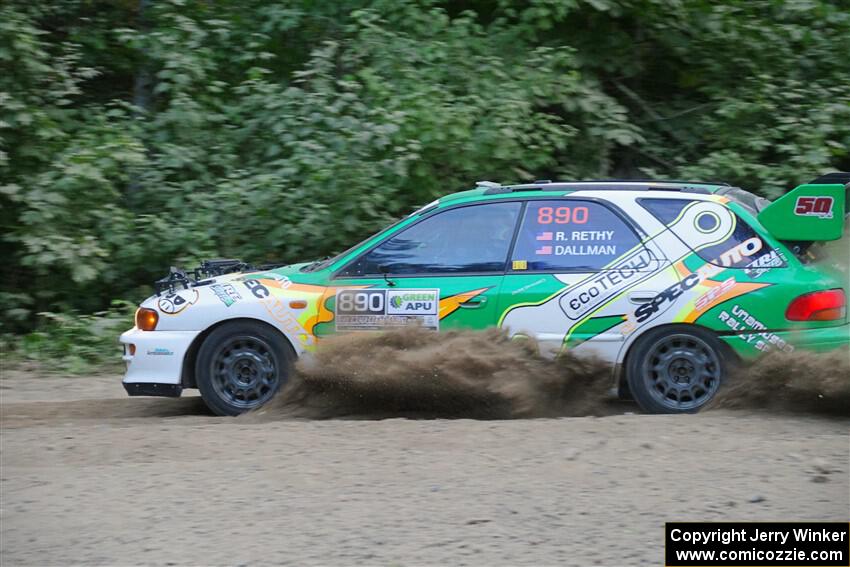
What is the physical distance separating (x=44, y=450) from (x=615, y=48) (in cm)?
886

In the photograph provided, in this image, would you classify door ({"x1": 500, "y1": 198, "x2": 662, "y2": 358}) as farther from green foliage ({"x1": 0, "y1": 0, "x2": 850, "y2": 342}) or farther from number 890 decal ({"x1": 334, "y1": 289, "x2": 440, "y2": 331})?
green foliage ({"x1": 0, "y1": 0, "x2": 850, "y2": 342})

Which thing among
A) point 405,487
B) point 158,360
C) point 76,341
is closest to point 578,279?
point 405,487

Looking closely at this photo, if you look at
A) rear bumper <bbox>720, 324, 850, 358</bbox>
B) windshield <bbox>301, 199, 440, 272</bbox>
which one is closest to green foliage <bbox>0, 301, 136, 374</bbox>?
windshield <bbox>301, 199, 440, 272</bbox>

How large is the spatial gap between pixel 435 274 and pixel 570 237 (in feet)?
3.20

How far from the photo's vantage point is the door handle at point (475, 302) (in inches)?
286

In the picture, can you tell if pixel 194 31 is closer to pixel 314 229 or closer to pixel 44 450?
pixel 314 229

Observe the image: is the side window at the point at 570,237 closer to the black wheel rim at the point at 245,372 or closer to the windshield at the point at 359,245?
the windshield at the point at 359,245

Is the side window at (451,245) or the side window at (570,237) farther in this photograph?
the side window at (451,245)

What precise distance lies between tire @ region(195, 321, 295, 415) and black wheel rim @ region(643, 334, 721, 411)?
8.47 ft

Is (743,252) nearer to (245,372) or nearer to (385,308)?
(385,308)

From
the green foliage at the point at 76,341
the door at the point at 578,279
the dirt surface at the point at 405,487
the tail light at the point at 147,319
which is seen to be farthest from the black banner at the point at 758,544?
the green foliage at the point at 76,341

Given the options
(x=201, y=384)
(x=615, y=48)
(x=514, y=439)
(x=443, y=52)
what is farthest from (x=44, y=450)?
(x=615, y=48)

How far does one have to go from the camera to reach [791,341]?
6.93 m

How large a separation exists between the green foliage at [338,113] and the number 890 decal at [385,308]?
12.3 feet
